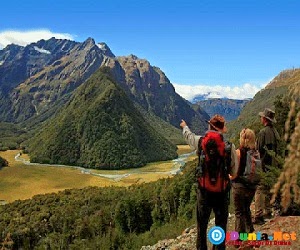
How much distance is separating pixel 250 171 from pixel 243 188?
0.45 m

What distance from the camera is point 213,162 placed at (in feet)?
20.6

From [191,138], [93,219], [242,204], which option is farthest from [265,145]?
[93,219]

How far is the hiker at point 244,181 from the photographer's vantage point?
7.88 metres

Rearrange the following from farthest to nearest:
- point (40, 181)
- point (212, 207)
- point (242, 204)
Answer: point (40, 181) < point (242, 204) < point (212, 207)

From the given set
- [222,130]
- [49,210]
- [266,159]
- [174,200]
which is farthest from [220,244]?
[49,210]

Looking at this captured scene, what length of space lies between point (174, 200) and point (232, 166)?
170 ft

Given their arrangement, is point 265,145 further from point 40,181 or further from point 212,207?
point 40,181

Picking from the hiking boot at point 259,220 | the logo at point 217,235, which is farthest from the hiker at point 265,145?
the logo at point 217,235

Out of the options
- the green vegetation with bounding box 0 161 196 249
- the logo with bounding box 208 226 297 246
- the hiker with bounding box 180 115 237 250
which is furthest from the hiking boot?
the green vegetation with bounding box 0 161 196 249

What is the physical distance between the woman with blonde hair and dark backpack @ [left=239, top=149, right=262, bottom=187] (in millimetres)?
31

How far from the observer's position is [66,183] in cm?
13650

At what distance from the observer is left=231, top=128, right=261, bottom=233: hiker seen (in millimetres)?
7883

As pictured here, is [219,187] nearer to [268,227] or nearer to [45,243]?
[268,227]

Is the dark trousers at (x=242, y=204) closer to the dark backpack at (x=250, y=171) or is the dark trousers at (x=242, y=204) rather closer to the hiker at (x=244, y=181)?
the hiker at (x=244, y=181)
